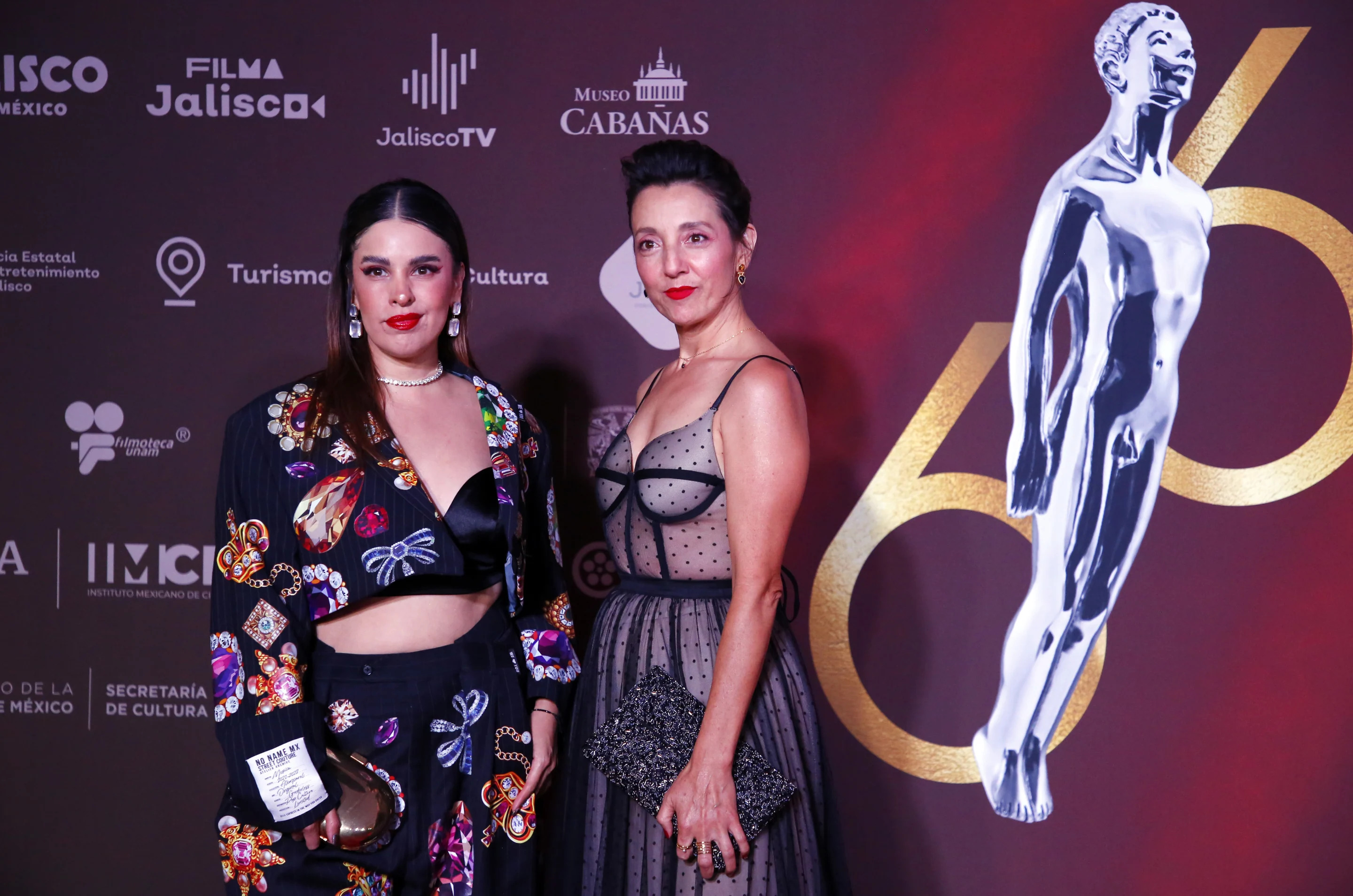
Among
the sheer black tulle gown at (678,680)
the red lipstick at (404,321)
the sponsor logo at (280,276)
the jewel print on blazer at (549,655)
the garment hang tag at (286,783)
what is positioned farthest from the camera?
the sponsor logo at (280,276)

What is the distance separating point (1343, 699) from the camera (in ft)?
9.48

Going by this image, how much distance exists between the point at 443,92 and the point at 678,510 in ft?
5.56

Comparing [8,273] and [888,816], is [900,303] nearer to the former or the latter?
[888,816]

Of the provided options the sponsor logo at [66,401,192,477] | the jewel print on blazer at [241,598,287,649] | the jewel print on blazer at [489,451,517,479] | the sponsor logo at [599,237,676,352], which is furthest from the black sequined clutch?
the sponsor logo at [66,401,192,477]

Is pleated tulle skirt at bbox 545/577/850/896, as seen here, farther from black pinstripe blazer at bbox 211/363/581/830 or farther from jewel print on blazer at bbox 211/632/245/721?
jewel print on blazer at bbox 211/632/245/721

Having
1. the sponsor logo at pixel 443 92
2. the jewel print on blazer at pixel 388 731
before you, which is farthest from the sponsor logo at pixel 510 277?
the jewel print on blazer at pixel 388 731

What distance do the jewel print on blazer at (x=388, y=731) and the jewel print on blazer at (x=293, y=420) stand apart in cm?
51

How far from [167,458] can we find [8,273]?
720 mm

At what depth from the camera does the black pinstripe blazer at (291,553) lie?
1.75 meters

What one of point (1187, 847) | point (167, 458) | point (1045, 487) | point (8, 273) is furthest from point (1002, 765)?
point (8, 273)

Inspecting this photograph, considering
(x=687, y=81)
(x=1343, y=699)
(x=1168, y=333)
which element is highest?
(x=687, y=81)

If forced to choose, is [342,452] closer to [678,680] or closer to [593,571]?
[678,680]

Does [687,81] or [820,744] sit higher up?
[687,81]

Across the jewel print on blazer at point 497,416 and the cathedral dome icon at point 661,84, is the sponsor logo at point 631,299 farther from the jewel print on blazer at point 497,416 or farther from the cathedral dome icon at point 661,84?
the jewel print on blazer at point 497,416
